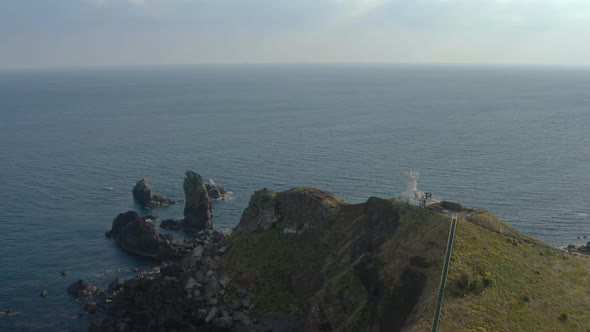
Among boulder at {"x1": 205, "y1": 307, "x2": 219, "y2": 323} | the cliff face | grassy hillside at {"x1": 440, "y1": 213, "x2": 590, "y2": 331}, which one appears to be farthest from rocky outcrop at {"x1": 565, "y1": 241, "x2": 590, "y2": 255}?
boulder at {"x1": 205, "y1": 307, "x2": 219, "y2": 323}

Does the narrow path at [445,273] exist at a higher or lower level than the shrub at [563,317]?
higher

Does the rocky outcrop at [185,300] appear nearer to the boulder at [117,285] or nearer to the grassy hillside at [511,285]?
the boulder at [117,285]

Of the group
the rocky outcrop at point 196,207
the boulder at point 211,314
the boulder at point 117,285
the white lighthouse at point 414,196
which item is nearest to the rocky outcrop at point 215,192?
the rocky outcrop at point 196,207

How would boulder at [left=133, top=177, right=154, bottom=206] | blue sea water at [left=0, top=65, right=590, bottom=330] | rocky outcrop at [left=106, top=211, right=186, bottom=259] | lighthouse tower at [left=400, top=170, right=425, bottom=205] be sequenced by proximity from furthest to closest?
boulder at [left=133, top=177, right=154, bottom=206] → rocky outcrop at [left=106, top=211, right=186, bottom=259] → blue sea water at [left=0, top=65, right=590, bottom=330] → lighthouse tower at [left=400, top=170, right=425, bottom=205]

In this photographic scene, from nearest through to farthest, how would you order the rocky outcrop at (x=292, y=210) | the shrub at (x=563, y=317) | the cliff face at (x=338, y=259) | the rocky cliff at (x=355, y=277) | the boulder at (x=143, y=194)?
the shrub at (x=563, y=317)
the rocky cliff at (x=355, y=277)
the cliff face at (x=338, y=259)
the rocky outcrop at (x=292, y=210)
the boulder at (x=143, y=194)

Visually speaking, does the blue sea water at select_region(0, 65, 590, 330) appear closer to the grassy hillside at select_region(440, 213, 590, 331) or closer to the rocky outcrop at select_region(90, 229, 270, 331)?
the rocky outcrop at select_region(90, 229, 270, 331)

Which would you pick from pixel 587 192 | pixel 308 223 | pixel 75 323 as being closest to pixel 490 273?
pixel 308 223
